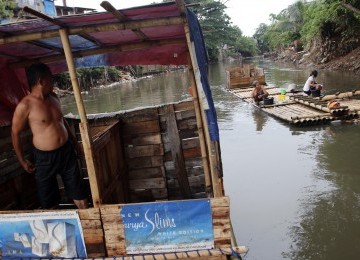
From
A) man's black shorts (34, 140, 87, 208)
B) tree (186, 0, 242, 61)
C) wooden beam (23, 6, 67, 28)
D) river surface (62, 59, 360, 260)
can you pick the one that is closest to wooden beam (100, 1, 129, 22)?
wooden beam (23, 6, 67, 28)

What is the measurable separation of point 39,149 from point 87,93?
1100 inches

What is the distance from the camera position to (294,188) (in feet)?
23.2

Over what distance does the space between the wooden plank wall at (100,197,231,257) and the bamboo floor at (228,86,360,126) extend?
8.39 meters

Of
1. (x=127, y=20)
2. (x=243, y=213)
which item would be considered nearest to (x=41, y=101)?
(x=127, y=20)

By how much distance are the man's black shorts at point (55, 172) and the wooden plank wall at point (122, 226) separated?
0.76 meters

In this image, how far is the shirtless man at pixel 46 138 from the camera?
3629 mm

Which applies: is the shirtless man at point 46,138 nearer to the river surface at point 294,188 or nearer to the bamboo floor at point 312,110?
the river surface at point 294,188

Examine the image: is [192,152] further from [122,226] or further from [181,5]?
[181,5]

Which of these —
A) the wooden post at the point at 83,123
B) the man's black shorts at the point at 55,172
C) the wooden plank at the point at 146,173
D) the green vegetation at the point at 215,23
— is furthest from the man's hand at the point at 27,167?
the green vegetation at the point at 215,23

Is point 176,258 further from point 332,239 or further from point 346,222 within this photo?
point 346,222

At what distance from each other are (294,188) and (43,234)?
5143 mm

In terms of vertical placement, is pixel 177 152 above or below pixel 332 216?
above

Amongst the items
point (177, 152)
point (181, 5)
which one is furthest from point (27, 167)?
point (181, 5)

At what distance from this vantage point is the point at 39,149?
12.3 feet
